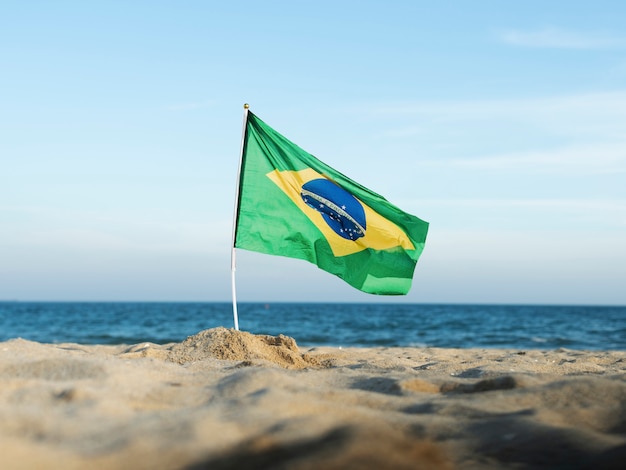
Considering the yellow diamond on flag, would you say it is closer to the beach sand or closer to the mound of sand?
the mound of sand

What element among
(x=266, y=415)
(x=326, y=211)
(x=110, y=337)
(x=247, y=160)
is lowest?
(x=110, y=337)

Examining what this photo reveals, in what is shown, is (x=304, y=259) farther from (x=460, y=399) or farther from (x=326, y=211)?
(x=460, y=399)

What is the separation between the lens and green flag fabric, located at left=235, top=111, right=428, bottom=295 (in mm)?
7652

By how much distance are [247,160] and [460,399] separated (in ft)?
16.4

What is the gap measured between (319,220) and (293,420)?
16.5ft

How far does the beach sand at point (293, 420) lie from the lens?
7.68ft

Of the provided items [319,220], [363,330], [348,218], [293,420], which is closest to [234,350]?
[319,220]

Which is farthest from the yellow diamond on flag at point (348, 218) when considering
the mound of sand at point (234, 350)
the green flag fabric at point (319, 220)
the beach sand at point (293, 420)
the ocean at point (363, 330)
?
the ocean at point (363, 330)

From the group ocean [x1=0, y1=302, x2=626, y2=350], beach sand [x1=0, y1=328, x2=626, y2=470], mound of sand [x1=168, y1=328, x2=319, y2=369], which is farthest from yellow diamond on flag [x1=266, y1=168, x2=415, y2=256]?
ocean [x1=0, y1=302, x2=626, y2=350]

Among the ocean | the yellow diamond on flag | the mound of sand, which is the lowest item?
the ocean

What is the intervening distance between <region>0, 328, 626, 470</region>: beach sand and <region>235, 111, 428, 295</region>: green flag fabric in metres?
3.53

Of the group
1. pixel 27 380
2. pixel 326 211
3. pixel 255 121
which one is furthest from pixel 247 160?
pixel 27 380

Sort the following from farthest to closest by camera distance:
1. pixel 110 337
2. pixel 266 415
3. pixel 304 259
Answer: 1. pixel 110 337
2. pixel 304 259
3. pixel 266 415

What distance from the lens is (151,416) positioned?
9.46ft
